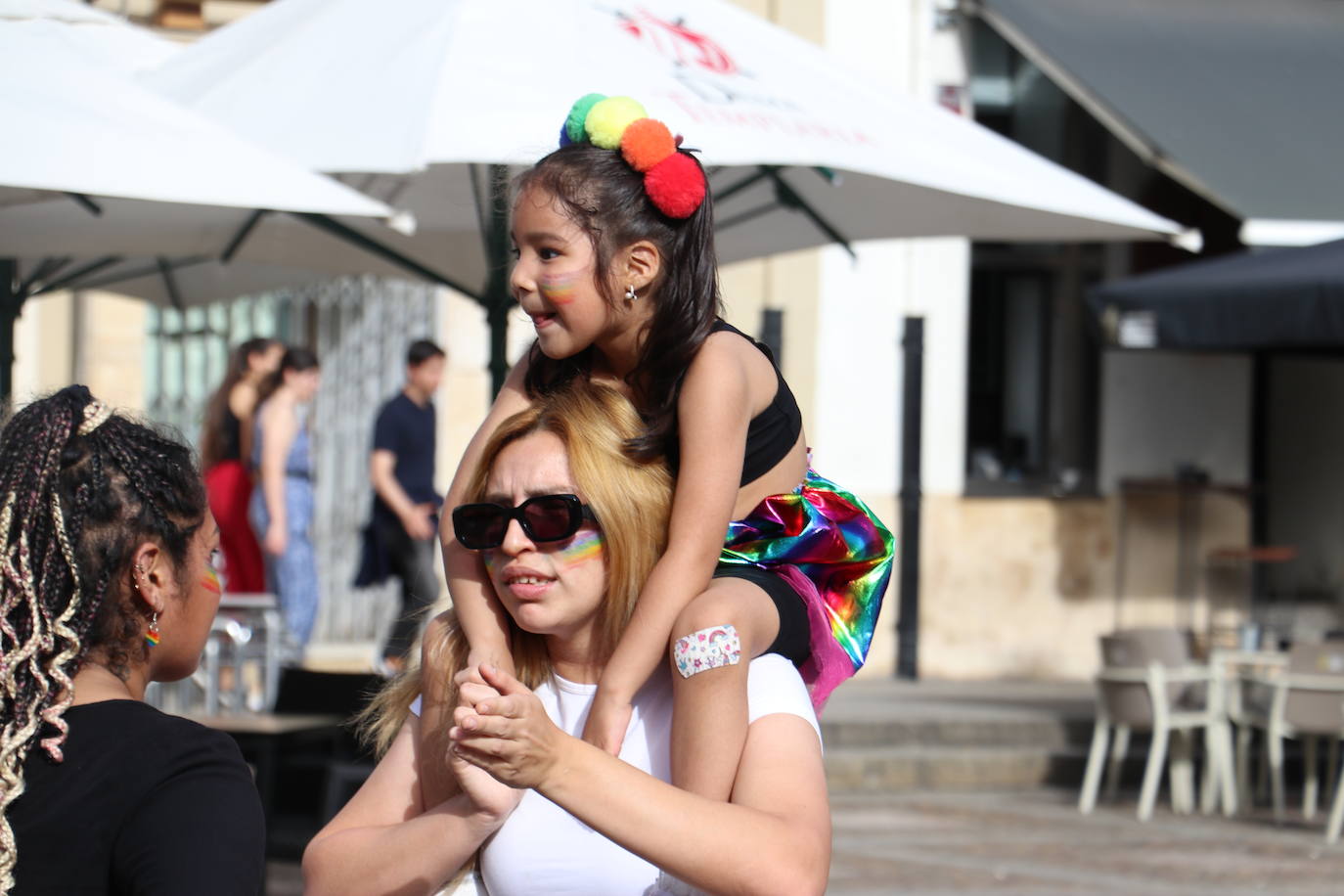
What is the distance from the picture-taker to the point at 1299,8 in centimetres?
1254

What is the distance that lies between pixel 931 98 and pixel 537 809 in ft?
33.4

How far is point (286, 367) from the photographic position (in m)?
8.20

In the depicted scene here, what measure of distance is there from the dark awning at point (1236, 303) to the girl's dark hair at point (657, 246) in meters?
6.39

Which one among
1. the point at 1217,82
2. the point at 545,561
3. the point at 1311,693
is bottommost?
the point at 1311,693

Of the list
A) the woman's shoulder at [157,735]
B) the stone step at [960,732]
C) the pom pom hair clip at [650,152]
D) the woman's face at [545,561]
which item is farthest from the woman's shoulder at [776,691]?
the stone step at [960,732]

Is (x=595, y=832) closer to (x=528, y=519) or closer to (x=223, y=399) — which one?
(x=528, y=519)

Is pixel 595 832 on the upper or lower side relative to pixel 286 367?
lower

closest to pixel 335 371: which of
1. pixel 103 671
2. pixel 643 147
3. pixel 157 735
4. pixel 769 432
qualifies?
pixel 769 432

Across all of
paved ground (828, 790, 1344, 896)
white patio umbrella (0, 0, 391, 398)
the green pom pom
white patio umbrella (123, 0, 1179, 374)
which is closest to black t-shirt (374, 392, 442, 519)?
paved ground (828, 790, 1344, 896)

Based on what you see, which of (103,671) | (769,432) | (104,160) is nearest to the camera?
(103,671)

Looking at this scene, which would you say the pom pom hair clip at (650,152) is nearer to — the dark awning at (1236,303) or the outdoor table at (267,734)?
the outdoor table at (267,734)

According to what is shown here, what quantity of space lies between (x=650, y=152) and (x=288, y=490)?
6291mm

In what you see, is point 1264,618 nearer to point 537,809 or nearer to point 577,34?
point 577,34

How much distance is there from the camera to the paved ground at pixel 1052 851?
6762 millimetres
